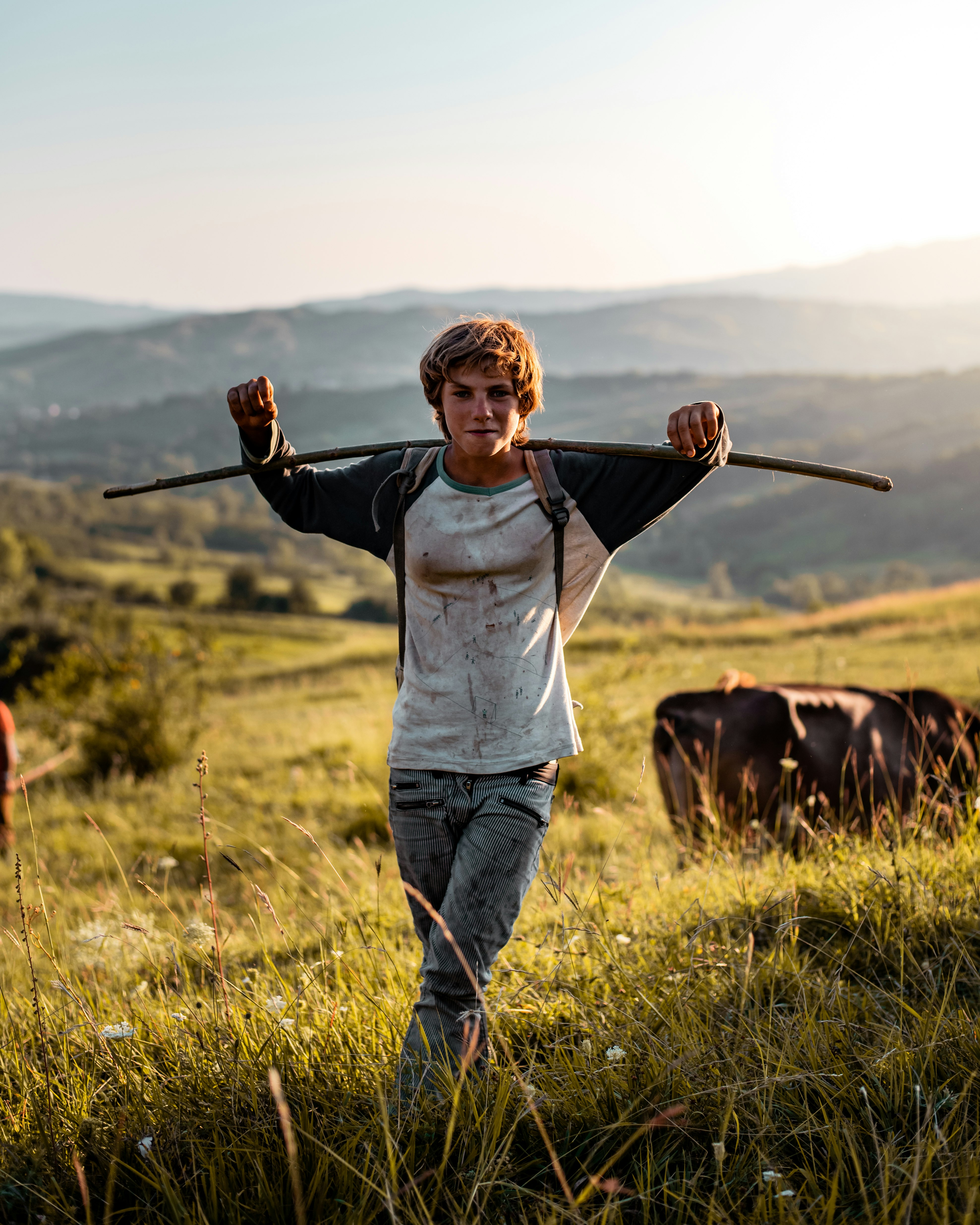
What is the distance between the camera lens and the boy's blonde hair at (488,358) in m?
2.85

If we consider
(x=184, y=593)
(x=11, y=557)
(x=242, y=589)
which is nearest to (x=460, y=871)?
(x=242, y=589)

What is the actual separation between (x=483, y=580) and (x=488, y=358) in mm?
683

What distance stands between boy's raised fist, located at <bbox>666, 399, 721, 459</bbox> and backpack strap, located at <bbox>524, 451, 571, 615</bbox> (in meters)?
0.40

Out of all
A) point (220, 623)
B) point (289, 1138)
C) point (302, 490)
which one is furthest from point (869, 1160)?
point (220, 623)

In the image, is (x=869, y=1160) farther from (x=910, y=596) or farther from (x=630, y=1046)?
(x=910, y=596)

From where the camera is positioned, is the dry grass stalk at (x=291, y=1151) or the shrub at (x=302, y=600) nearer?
the dry grass stalk at (x=291, y=1151)

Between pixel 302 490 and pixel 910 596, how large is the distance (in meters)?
28.0

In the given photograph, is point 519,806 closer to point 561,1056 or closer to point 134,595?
point 561,1056

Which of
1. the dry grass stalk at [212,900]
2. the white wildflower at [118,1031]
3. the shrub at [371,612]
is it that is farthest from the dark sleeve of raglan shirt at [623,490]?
the shrub at [371,612]

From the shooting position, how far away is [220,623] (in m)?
63.1

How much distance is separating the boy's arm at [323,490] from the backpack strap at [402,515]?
0.04 m

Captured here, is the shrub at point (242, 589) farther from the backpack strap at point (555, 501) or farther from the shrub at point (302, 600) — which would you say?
the backpack strap at point (555, 501)

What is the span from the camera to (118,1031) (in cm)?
254

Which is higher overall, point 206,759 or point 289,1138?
point 206,759
